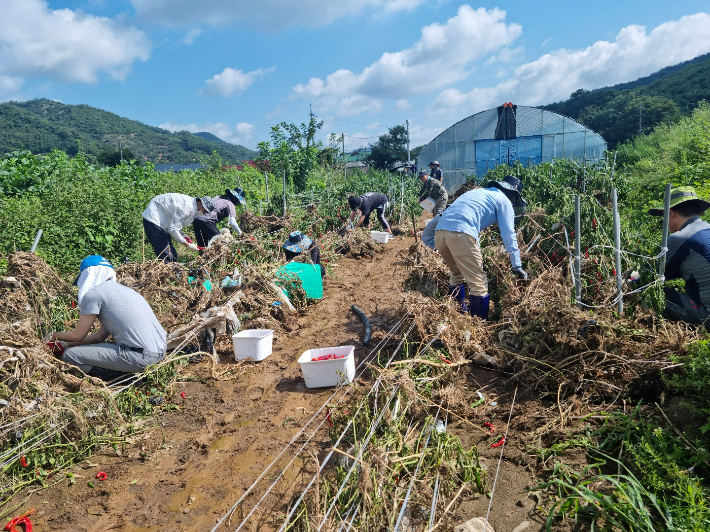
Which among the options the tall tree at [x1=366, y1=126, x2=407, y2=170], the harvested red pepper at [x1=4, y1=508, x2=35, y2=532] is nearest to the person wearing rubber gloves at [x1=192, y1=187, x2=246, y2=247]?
the harvested red pepper at [x1=4, y1=508, x2=35, y2=532]

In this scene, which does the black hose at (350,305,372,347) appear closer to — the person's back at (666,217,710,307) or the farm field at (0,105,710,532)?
the farm field at (0,105,710,532)

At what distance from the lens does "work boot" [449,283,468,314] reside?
15.6ft

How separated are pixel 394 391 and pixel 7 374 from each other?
2.86m

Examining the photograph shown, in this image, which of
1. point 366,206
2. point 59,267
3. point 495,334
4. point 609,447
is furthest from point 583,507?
point 366,206

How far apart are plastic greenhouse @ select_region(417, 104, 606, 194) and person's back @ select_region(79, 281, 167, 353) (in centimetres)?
1849

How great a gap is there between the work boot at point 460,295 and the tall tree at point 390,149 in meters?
34.0

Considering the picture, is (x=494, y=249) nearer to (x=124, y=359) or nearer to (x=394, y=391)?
(x=394, y=391)

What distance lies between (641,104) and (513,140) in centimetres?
2444

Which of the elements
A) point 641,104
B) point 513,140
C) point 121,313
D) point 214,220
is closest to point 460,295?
point 121,313

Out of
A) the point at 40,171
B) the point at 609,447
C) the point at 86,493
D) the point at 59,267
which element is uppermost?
the point at 40,171

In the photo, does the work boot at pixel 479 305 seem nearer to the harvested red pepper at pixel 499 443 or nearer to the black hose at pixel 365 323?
the black hose at pixel 365 323

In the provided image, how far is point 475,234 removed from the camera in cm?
454

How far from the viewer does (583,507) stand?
2.31 metres

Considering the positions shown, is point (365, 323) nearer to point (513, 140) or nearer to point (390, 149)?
point (513, 140)
